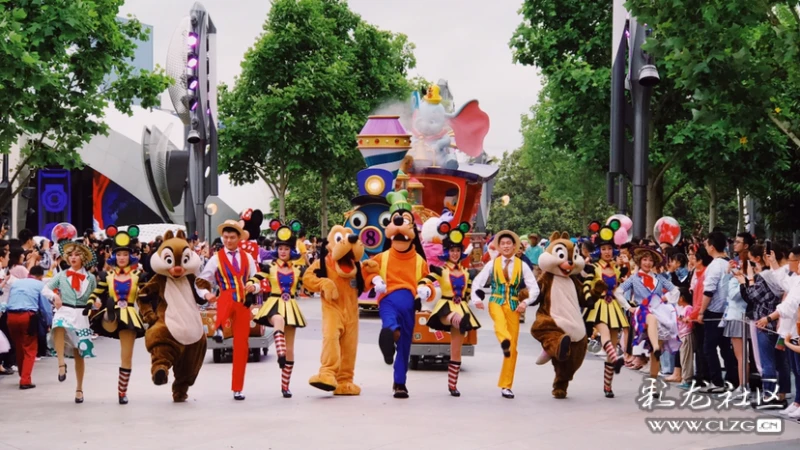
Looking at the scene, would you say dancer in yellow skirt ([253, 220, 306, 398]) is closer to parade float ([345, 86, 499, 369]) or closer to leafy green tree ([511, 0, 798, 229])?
parade float ([345, 86, 499, 369])

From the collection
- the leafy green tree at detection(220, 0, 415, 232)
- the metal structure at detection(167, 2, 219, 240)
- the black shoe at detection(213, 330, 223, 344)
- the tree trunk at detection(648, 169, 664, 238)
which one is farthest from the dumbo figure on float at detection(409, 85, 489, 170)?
the black shoe at detection(213, 330, 223, 344)

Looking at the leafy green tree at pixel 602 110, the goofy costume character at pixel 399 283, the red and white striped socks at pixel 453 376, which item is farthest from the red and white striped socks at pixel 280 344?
the leafy green tree at pixel 602 110

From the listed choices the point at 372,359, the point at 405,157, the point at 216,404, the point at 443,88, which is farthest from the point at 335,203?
the point at 216,404

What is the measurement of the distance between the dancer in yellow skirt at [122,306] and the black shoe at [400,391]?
9.41 ft

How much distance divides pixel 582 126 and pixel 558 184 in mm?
26314

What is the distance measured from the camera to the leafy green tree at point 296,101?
42031 mm

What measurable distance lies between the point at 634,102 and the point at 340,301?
1038 cm

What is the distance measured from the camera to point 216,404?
12422 millimetres

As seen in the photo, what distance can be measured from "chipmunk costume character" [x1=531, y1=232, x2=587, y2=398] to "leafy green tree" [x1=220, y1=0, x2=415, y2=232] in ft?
→ 96.4

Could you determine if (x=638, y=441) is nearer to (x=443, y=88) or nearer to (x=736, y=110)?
(x=736, y=110)

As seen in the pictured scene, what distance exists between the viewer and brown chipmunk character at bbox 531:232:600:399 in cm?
1281

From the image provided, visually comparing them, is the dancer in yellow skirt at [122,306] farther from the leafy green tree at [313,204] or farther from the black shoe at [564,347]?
the leafy green tree at [313,204]

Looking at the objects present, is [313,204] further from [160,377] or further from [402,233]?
[160,377]

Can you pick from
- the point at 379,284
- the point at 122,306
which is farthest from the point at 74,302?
the point at 379,284
